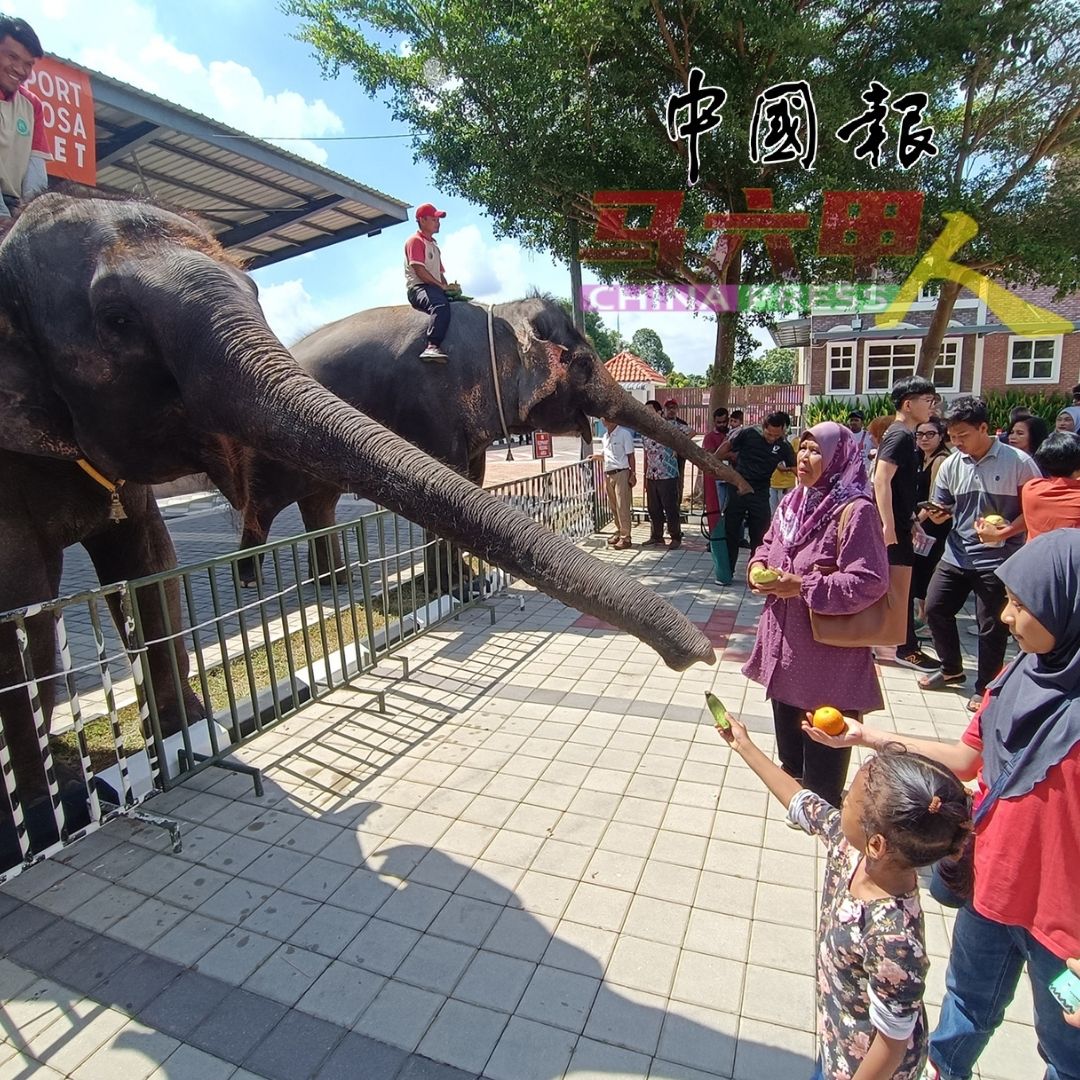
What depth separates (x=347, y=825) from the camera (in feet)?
11.0

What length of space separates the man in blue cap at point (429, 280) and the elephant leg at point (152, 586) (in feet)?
8.35

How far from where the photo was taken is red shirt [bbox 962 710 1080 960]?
5.38ft

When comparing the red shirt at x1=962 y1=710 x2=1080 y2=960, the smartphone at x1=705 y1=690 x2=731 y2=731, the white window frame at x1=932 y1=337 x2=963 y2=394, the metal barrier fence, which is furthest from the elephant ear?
the white window frame at x1=932 y1=337 x2=963 y2=394

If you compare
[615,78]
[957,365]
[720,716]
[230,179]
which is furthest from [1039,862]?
A: [957,365]

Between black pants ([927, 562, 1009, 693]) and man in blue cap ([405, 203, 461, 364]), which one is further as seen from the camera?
man in blue cap ([405, 203, 461, 364])

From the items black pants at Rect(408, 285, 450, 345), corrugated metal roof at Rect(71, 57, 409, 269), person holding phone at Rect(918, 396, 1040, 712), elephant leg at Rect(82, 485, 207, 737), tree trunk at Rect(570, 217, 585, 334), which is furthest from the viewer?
tree trunk at Rect(570, 217, 585, 334)

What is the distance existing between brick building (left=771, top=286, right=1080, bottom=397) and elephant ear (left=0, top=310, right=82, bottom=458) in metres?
22.4

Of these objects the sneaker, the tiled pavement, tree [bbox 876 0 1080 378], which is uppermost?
tree [bbox 876 0 1080 378]

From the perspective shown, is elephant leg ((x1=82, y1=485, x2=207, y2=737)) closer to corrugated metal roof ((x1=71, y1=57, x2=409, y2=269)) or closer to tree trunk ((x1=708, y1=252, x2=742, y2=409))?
corrugated metal roof ((x1=71, y1=57, x2=409, y2=269))

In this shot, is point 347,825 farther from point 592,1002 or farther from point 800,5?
point 800,5

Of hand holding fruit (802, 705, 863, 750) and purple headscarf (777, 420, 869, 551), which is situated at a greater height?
purple headscarf (777, 420, 869, 551)

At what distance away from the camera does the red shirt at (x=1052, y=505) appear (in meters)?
2.45

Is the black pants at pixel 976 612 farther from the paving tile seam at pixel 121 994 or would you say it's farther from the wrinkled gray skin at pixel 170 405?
the paving tile seam at pixel 121 994

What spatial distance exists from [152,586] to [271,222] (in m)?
10.3
